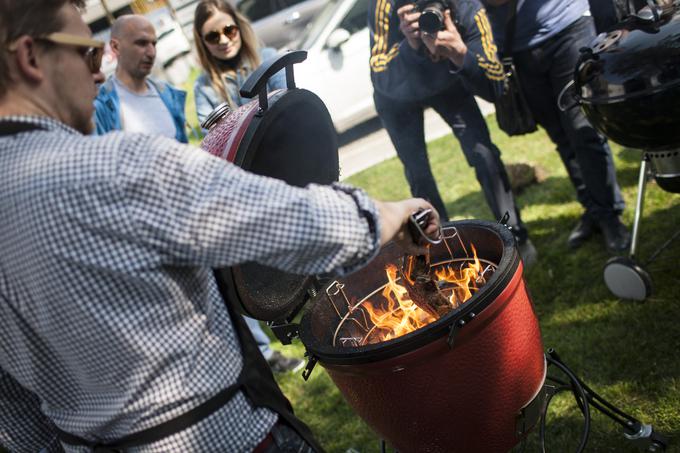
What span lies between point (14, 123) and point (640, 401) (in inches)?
103

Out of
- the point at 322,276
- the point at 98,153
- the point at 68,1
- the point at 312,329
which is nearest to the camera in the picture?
the point at 98,153

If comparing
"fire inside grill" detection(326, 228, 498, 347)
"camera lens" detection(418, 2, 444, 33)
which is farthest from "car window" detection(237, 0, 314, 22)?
"fire inside grill" detection(326, 228, 498, 347)

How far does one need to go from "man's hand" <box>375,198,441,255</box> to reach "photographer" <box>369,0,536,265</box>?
2145 millimetres

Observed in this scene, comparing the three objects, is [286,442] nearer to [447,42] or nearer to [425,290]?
[425,290]

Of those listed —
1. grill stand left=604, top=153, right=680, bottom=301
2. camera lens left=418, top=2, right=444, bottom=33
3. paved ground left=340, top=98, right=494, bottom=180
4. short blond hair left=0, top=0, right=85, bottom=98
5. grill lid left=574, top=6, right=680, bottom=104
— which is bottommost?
paved ground left=340, top=98, right=494, bottom=180

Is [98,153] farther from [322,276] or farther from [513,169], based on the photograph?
[513,169]

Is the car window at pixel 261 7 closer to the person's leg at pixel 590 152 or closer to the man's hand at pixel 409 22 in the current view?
the man's hand at pixel 409 22

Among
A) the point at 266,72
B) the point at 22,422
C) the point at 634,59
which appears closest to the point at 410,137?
the point at 634,59

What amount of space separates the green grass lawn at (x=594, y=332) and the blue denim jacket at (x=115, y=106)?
1.76 m

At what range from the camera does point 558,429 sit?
2766 mm

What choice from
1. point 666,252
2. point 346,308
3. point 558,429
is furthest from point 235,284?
point 666,252

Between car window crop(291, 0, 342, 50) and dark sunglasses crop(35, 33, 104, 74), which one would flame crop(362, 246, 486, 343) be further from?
car window crop(291, 0, 342, 50)

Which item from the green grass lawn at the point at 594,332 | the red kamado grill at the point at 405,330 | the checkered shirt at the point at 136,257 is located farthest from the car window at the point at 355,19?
the checkered shirt at the point at 136,257

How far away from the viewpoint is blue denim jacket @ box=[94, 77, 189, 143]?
3859 mm
